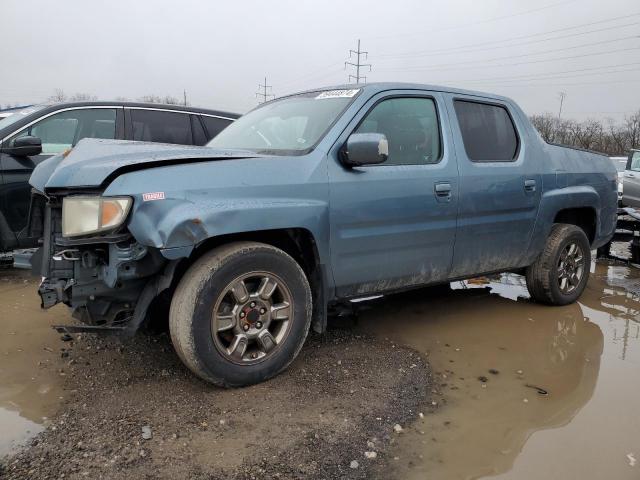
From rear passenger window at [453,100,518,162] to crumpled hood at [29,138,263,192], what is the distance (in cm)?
182

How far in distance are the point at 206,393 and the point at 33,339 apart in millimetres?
1688

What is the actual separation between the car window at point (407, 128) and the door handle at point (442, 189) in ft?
0.61

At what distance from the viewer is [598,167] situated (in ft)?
16.9

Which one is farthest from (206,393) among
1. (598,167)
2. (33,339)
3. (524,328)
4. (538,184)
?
(598,167)

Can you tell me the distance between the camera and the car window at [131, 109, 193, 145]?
589 centimetres

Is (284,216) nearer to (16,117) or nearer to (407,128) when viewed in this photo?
(407,128)

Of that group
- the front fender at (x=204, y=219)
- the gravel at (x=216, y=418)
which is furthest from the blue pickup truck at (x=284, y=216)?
the gravel at (x=216, y=418)

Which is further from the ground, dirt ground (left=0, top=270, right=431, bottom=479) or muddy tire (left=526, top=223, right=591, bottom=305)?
muddy tire (left=526, top=223, right=591, bottom=305)

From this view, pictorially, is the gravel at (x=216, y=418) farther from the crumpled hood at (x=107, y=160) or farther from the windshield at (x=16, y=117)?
the windshield at (x=16, y=117)

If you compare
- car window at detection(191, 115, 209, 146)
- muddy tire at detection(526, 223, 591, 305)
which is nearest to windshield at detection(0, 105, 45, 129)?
car window at detection(191, 115, 209, 146)

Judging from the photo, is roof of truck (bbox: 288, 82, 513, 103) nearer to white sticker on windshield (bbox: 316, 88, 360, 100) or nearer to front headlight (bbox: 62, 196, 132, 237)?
white sticker on windshield (bbox: 316, 88, 360, 100)

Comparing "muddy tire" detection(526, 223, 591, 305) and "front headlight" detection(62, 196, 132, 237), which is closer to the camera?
"front headlight" detection(62, 196, 132, 237)

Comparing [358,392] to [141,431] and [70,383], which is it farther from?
[70,383]

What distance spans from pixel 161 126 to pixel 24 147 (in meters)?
1.51
